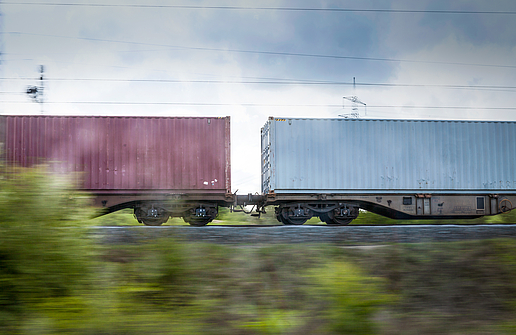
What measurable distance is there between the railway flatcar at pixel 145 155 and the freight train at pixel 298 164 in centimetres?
4

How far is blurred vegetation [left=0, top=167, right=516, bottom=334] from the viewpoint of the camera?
291cm

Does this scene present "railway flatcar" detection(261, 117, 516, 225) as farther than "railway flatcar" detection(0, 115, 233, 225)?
Yes

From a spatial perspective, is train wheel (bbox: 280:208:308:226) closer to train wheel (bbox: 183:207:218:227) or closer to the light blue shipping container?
the light blue shipping container

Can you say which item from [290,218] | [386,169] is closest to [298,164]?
[290,218]

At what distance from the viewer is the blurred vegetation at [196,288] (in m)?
2.91

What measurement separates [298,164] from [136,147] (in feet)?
19.3

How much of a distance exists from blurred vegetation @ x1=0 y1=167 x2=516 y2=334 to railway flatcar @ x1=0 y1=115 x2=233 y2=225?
320 inches

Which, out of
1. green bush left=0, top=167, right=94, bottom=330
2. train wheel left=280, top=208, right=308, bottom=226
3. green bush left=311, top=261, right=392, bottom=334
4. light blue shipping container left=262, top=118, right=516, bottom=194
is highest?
light blue shipping container left=262, top=118, right=516, bottom=194

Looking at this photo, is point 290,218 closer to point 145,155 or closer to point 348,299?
point 145,155

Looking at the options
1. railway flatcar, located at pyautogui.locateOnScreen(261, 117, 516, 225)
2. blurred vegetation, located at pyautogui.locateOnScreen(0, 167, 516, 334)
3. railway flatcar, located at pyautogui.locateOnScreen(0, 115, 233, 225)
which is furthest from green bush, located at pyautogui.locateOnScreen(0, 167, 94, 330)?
railway flatcar, located at pyautogui.locateOnScreen(261, 117, 516, 225)

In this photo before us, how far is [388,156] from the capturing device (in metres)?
13.1

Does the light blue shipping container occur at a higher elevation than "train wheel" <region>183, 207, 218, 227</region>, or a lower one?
higher

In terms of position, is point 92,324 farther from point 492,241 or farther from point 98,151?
point 98,151

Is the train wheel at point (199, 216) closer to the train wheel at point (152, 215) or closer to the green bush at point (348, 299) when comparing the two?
the train wheel at point (152, 215)
